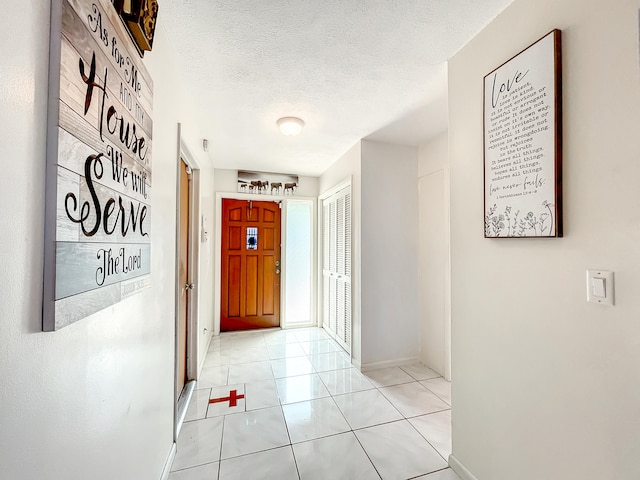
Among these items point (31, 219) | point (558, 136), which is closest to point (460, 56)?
point (558, 136)

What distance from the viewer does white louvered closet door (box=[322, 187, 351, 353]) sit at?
322 centimetres

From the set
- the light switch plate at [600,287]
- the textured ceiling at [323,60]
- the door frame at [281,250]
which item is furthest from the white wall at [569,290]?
the door frame at [281,250]

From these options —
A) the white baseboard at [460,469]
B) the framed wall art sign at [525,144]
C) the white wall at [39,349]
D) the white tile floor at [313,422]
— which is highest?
the framed wall art sign at [525,144]

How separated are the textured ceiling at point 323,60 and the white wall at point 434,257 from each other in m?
0.30

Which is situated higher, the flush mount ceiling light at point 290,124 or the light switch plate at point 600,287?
the flush mount ceiling light at point 290,124

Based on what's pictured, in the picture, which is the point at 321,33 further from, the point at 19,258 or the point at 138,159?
the point at 19,258

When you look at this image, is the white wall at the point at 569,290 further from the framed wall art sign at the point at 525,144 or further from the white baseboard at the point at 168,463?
the white baseboard at the point at 168,463

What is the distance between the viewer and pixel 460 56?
5.21 ft

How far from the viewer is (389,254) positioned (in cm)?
296

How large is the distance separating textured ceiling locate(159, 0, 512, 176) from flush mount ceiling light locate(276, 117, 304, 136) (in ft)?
0.18

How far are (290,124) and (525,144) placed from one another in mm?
1730

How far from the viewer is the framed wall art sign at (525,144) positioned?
1.09 meters

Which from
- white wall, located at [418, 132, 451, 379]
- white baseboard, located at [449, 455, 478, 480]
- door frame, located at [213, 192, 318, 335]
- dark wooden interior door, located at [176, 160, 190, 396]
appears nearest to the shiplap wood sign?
dark wooden interior door, located at [176, 160, 190, 396]

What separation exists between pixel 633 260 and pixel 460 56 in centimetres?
133
